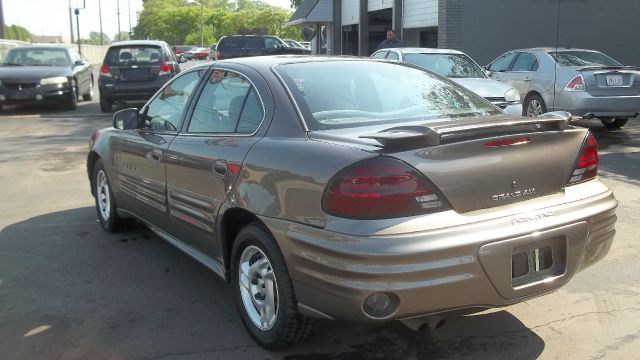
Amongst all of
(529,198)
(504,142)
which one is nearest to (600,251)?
(529,198)

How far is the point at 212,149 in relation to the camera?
3.81 m

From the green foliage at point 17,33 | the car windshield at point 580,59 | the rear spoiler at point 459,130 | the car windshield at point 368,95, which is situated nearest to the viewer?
the rear spoiler at point 459,130

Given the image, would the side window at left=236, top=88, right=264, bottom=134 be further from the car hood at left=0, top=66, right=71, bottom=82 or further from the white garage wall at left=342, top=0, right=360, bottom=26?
the white garage wall at left=342, top=0, right=360, bottom=26

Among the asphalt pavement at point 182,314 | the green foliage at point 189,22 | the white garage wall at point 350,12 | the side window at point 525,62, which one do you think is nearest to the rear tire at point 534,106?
the side window at point 525,62

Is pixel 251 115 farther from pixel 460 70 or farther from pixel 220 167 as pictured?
pixel 460 70

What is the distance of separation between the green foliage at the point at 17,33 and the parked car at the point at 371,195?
8088cm

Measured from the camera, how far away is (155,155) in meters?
4.52

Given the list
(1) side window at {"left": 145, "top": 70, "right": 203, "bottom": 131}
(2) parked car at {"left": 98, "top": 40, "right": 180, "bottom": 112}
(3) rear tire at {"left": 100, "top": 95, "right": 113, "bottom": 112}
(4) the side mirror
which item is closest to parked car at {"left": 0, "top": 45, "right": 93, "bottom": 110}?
(3) rear tire at {"left": 100, "top": 95, "right": 113, "bottom": 112}

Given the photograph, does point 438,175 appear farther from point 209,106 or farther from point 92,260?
point 92,260

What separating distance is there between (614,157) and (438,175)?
7.05m

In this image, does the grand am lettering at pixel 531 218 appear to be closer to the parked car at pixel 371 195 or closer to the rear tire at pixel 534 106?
the parked car at pixel 371 195

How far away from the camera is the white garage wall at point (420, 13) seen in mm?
19500

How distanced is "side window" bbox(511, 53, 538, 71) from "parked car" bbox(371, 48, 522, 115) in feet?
4.05

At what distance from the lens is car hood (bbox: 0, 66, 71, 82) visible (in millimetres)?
14391
